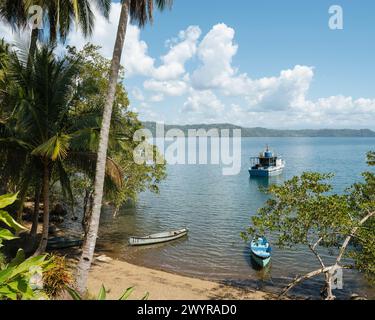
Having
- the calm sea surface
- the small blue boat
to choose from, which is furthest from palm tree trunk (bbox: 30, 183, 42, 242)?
the small blue boat

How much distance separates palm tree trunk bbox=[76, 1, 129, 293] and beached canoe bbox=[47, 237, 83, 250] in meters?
12.6

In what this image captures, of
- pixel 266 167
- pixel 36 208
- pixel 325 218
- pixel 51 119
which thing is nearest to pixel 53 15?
pixel 51 119

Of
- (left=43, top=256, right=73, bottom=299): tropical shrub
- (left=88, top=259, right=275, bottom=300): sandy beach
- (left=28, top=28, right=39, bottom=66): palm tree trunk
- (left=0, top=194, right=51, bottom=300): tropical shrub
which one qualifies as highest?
(left=28, top=28, right=39, bottom=66): palm tree trunk

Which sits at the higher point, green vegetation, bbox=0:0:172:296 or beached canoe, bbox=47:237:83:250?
green vegetation, bbox=0:0:172:296

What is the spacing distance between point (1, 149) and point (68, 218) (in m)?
21.2

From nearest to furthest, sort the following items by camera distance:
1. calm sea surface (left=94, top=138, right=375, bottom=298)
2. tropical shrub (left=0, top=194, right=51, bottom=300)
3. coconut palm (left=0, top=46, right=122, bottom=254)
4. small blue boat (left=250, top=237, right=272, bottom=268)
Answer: tropical shrub (left=0, top=194, right=51, bottom=300), coconut palm (left=0, top=46, right=122, bottom=254), calm sea surface (left=94, top=138, right=375, bottom=298), small blue boat (left=250, top=237, right=272, bottom=268)

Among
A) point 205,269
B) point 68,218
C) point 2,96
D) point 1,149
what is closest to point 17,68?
point 2,96

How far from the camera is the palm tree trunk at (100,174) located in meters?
11.7

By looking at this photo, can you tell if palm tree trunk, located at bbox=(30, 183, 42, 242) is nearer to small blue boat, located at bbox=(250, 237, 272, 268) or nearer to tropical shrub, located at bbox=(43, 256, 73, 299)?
tropical shrub, located at bbox=(43, 256, 73, 299)

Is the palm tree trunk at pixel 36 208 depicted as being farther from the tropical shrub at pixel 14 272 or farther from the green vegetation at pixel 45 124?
the tropical shrub at pixel 14 272

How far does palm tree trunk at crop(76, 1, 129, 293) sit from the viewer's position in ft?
38.3

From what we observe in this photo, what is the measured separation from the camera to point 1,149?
47.8 feet

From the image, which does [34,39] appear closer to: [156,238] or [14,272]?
[156,238]
